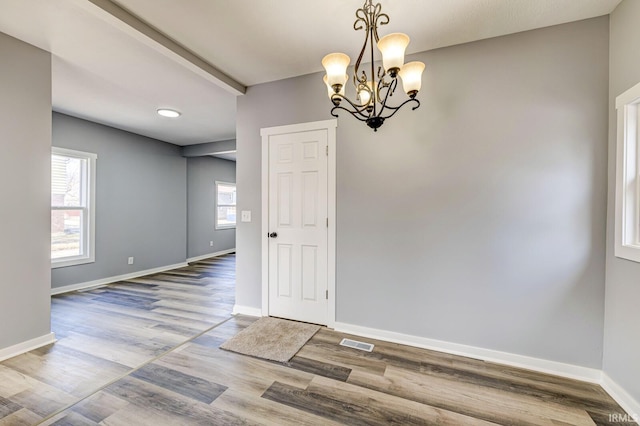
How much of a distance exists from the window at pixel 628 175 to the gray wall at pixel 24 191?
455 cm

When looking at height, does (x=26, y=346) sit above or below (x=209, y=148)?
below

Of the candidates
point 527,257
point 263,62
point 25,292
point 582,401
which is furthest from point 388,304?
point 25,292

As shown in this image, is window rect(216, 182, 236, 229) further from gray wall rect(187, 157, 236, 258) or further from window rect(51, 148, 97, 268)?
window rect(51, 148, 97, 268)

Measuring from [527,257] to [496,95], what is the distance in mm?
1339

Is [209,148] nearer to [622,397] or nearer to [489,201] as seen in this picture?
[489,201]

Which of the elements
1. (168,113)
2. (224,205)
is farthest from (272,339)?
(224,205)

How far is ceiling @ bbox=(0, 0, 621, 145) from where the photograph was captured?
192 cm

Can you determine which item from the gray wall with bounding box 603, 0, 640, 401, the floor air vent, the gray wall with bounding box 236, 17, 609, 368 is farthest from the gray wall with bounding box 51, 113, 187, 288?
the gray wall with bounding box 603, 0, 640, 401

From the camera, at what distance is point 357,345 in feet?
8.35

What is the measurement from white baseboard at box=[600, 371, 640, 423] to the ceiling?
8.50 feet

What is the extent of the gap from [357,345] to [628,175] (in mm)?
2349

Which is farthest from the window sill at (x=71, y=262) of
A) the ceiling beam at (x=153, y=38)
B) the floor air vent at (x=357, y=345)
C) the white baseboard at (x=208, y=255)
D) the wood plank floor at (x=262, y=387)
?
the floor air vent at (x=357, y=345)

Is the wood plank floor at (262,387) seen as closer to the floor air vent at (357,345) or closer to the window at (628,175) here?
the floor air vent at (357,345)

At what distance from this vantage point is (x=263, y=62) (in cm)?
269
